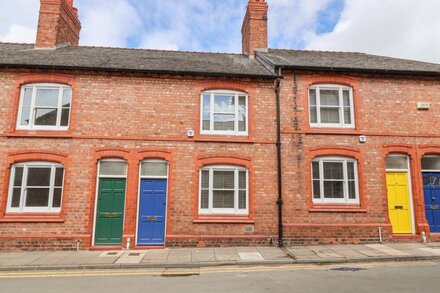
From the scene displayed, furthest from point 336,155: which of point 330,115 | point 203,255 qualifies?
point 203,255

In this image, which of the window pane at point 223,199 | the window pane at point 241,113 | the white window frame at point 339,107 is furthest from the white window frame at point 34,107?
the white window frame at point 339,107

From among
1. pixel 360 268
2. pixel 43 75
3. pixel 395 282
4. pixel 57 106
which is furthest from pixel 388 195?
pixel 43 75

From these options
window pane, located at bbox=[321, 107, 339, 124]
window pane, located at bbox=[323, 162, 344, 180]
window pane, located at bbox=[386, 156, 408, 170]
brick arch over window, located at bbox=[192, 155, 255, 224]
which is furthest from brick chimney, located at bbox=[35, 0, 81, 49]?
window pane, located at bbox=[386, 156, 408, 170]

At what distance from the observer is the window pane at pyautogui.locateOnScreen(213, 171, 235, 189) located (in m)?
11.5

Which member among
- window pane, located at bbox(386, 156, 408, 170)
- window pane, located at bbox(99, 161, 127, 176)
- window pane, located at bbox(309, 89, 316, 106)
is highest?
window pane, located at bbox(309, 89, 316, 106)

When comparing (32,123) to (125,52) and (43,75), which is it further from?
(125,52)

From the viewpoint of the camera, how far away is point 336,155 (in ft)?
38.5

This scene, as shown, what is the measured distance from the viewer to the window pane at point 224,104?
12.0 meters

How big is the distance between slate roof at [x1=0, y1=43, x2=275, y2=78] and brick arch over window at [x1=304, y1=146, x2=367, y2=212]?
11.1ft

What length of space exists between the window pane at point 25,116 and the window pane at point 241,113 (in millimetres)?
7685

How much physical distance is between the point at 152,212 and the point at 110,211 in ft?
4.76

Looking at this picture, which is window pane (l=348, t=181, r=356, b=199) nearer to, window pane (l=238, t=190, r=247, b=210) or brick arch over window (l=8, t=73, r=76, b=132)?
window pane (l=238, t=190, r=247, b=210)

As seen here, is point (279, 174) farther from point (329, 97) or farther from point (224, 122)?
point (329, 97)

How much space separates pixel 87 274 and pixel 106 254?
1.96 metres
